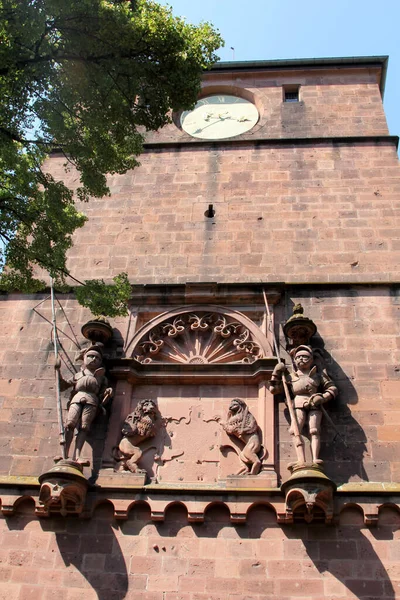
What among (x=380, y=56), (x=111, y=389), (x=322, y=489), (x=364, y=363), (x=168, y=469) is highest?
(x=380, y=56)

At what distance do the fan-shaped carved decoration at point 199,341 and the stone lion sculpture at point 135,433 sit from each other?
0.87m

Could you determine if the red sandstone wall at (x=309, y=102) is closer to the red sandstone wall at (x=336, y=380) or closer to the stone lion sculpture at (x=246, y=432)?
the red sandstone wall at (x=336, y=380)

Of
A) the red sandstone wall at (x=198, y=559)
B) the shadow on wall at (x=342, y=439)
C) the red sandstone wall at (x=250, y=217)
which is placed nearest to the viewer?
the red sandstone wall at (x=198, y=559)

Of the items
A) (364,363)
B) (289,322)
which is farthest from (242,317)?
(364,363)

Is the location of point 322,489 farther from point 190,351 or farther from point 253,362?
point 190,351

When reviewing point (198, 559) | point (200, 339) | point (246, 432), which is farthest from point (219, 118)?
point (198, 559)

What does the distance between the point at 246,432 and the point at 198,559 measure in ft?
5.59

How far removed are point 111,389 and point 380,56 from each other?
34.2ft

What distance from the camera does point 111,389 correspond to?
9.30 meters

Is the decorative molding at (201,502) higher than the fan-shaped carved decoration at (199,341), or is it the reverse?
the fan-shaped carved decoration at (199,341)

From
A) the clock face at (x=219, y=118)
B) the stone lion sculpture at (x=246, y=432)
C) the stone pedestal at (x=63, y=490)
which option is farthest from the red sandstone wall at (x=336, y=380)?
the clock face at (x=219, y=118)

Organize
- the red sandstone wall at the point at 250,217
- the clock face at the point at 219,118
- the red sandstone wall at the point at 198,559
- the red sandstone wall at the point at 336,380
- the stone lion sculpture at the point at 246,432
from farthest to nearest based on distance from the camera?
1. the clock face at the point at 219,118
2. the red sandstone wall at the point at 250,217
3. the red sandstone wall at the point at 336,380
4. the stone lion sculpture at the point at 246,432
5. the red sandstone wall at the point at 198,559

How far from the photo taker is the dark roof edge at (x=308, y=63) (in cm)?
1580

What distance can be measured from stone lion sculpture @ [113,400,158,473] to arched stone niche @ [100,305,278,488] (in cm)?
9
